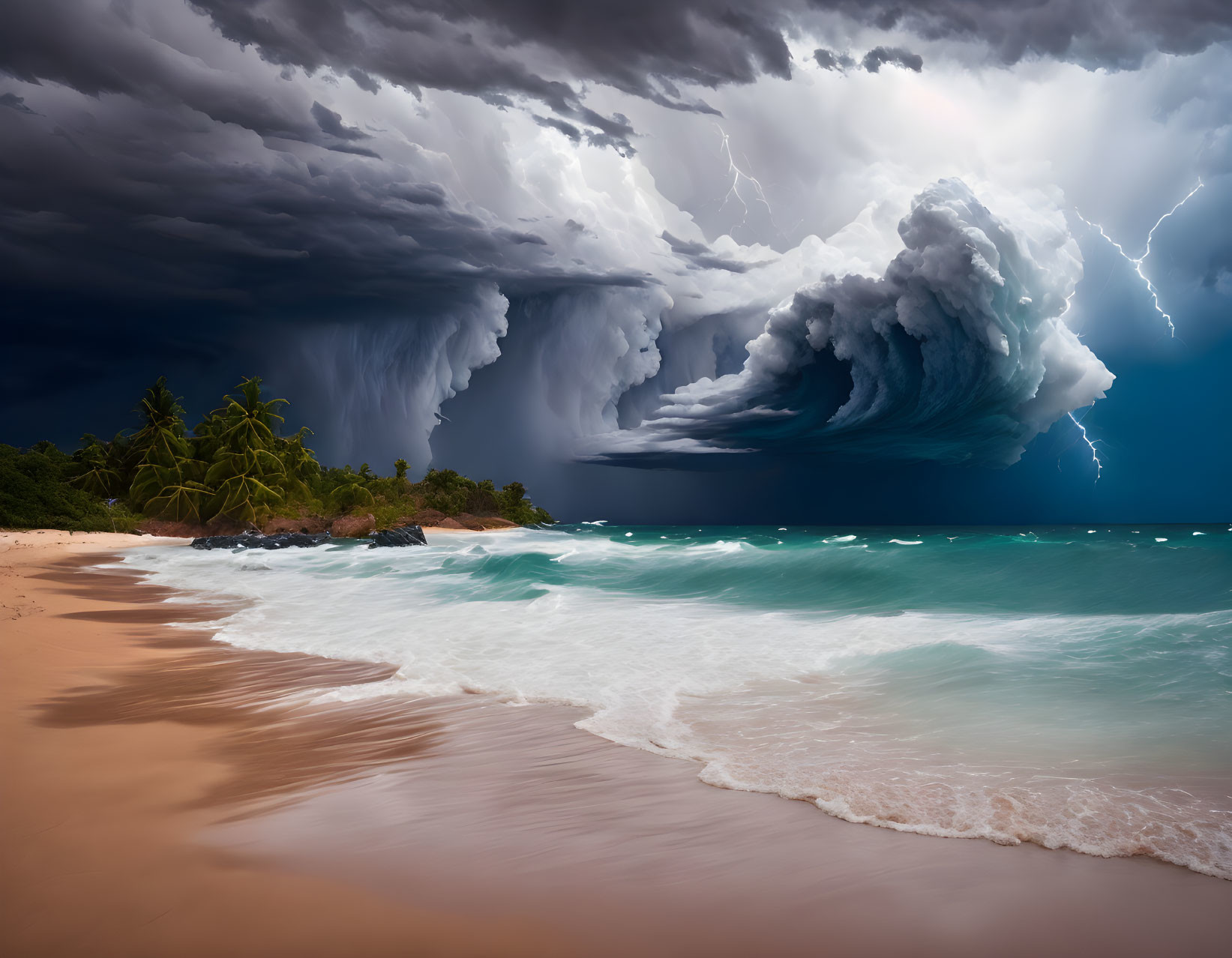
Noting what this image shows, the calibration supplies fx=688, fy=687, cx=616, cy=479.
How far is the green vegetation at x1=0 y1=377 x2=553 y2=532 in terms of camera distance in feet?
124

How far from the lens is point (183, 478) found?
153 ft

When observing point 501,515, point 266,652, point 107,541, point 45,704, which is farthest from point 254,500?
point 45,704

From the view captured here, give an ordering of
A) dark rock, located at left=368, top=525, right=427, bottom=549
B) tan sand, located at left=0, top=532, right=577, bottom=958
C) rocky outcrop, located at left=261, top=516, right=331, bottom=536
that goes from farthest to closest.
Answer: rocky outcrop, located at left=261, top=516, right=331, bottom=536 → dark rock, located at left=368, top=525, right=427, bottom=549 → tan sand, located at left=0, top=532, right=577, bottom=958

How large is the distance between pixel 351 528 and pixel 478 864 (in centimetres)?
4708

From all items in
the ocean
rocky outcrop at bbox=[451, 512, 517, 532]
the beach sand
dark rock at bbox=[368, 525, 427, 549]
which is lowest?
rocky outcrop at bbox=[451, 512, 517, 532]

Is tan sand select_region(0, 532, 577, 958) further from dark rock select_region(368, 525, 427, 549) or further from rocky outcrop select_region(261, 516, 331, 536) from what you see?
rocky outcrop select_region(261, 516, 331, 536)

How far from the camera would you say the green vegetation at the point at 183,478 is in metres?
37.7

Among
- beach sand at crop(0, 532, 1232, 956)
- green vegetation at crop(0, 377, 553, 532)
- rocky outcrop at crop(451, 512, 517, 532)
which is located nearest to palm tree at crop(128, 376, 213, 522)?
green vegetation at crop(0, 377, 553, 532)

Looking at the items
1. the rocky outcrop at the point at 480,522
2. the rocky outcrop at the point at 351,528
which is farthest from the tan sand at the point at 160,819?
the rocky outcrop at the point at 480,522

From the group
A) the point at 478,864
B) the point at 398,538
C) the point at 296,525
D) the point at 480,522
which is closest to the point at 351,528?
the point at 296,525

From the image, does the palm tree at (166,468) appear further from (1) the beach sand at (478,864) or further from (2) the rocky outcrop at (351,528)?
(1) the beach sand at (478,864)

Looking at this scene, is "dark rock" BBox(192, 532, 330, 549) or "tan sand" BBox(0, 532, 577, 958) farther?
"dark rock" BBox(192, 532, 330, 549)

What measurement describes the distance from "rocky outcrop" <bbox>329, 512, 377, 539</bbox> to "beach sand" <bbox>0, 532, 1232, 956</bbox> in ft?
143

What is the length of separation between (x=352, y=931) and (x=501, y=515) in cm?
7211
